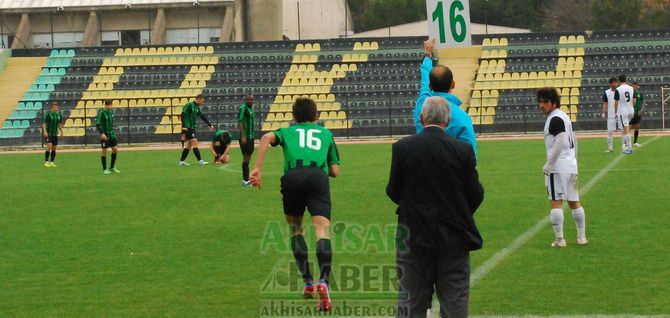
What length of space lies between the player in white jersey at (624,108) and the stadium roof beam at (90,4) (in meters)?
28.6

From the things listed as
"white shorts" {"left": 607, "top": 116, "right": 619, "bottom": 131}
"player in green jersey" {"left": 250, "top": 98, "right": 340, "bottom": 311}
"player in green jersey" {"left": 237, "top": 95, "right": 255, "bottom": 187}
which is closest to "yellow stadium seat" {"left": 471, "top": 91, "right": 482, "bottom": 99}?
"white shorts" {"left": 607, "top": 116, "right": 619, "bottom": 131}

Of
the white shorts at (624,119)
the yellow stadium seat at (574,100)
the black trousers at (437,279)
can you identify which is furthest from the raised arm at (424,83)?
the yellow stadium seat at (574,100)

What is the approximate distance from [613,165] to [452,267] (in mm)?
18280

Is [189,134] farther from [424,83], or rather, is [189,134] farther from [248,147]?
[424,83]

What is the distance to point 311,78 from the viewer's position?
155 ft

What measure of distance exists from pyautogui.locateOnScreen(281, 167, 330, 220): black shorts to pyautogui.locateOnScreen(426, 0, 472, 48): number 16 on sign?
380cm

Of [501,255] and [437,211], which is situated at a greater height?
[437,211]

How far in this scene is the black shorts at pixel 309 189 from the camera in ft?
32.0

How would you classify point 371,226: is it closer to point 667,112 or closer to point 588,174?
point 588,174

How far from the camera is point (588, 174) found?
22281 mm

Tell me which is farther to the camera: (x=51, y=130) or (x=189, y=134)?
(x=51, y=130)

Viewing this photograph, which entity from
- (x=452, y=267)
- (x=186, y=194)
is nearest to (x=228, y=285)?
(x=452, y=267)

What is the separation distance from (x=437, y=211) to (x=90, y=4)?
163 feet

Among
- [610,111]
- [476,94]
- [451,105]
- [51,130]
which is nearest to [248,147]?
[610,111]
